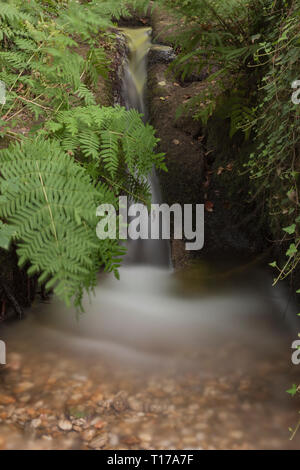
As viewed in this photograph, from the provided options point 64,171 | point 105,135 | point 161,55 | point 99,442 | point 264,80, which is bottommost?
point 99,442

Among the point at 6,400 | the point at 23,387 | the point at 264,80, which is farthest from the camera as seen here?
the point at 264,80

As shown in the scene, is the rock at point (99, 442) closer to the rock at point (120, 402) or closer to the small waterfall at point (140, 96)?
the rock at point (120, 402)

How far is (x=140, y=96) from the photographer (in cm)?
438

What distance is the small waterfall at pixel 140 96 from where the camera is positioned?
12.1 ft

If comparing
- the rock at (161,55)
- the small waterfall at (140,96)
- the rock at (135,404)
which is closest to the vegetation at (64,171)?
the rock at (135,404)

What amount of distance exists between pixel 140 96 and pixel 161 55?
2.55 ft

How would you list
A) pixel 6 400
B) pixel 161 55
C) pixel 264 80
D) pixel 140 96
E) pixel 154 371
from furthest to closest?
pixel 161 55, pixel 140 96, pixel 264 80, pixel 154 371, pixel 6 400

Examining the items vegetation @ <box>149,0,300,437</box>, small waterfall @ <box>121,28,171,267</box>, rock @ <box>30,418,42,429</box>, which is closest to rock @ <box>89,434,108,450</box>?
rock @ <box>30,418,42,429</box>

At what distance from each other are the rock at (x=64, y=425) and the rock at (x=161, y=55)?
4038mm

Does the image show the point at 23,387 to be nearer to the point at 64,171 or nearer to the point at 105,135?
the point at 64,171

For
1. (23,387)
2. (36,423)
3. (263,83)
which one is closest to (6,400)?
(23,387)

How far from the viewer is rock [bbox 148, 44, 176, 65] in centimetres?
470

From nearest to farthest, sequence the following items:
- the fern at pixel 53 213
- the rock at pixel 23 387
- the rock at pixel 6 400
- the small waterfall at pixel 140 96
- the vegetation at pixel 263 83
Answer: the fern at pixel 53 213
the rock at pixel 6 400
the rock at pixel 23 387
the vegetation at pixel 263 83
the small waterfall at pixel 140 96
